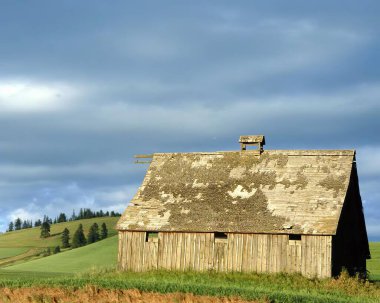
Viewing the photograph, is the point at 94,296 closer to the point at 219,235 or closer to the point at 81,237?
the point at 219,235

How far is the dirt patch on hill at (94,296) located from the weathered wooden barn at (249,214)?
1398cm

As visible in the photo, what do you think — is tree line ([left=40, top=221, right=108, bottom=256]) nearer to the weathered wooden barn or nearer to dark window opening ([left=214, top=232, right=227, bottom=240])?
the weathered wooden barn

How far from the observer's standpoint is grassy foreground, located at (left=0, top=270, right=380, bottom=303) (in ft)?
84.9

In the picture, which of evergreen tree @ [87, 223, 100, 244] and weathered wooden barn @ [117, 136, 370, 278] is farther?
evergreen tree @ [87, 223, 100, 244]

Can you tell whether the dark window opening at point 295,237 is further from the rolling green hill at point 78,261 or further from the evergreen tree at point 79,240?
the evergreen tree at point 79,240

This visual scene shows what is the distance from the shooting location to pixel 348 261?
41.2 metres

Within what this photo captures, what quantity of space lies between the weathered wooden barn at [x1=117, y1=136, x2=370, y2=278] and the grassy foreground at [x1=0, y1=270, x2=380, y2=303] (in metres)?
1.38

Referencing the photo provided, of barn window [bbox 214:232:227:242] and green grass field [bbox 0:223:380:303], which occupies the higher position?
barn window [bbox 214:232:227:242]

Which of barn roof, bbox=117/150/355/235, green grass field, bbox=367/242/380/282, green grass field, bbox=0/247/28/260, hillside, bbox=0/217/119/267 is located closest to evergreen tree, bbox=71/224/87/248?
hillside, bbox=0/217/119/267

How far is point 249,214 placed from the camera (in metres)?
38.9

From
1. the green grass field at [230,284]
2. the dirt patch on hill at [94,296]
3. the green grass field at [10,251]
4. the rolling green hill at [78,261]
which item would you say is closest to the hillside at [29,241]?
the green grass field at [10,251]

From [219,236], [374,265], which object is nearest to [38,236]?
[374,265]

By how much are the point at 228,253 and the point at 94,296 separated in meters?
15.3

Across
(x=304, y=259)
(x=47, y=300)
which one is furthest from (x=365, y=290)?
(x=47, y=300)
